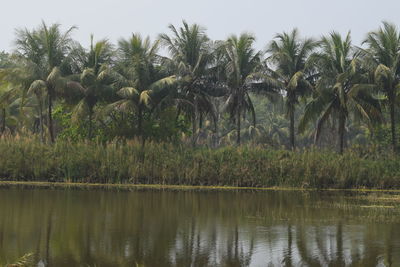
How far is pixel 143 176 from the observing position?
25.7m

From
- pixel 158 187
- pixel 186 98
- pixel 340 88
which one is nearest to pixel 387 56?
pixel 340 88

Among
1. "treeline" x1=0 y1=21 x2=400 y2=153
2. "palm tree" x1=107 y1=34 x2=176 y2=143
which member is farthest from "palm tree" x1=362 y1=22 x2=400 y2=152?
"palm tree" x1=107 y1=34 x2=176 y2=143

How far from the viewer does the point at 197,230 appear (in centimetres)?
1322

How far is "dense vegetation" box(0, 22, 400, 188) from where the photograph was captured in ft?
84.3

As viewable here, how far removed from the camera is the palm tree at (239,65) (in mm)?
33594

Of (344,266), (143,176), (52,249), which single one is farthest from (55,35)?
(344,266)

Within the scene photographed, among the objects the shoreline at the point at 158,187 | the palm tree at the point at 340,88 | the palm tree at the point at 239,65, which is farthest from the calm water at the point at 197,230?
the palm tree at the point at 239,65

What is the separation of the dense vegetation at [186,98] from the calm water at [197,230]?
14.7ft

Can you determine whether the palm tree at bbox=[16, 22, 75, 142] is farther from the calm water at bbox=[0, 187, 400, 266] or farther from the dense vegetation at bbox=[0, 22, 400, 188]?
the calm water at bbox=[0, 187, 400, 266]

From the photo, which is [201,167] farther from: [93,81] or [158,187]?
[93,81]

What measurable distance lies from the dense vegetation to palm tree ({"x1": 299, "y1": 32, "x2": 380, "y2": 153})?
56 millimetres

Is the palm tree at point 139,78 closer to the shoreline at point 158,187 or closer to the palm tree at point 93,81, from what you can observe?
the palm tree at point 93,81

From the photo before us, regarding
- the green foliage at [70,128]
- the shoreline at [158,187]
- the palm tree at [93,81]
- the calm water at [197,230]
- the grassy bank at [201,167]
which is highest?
the palm tree at [93,81]

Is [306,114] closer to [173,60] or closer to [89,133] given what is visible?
→ [173,60]
